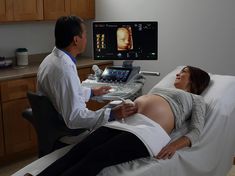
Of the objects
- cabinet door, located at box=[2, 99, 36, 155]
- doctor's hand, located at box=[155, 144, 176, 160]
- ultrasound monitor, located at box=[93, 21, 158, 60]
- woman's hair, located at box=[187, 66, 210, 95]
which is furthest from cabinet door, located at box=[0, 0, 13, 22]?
doctor's hand, located at box=[155, 144, 176, 160]

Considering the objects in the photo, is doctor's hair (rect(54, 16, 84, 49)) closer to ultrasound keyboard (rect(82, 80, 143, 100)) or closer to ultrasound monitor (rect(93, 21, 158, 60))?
ultrasound keyboard (rect(82, 80, 143, 100))

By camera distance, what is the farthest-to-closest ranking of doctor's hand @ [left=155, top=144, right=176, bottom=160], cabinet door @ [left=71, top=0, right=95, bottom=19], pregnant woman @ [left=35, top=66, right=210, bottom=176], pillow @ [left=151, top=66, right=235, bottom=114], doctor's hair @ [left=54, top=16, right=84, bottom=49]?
cabinet door @ [left=71, top=0, right=95, bottom=19] < pillow @ [left=151, top=66, right=235, bottom=114] < doctor's hair @ [left=54, top=16, right=84, bottom=49] < doctor's hand @ [left=155, top=144, right=176, bottom=160] < pregnant woman @ [left=35, top=66, right=210, bottom=176]

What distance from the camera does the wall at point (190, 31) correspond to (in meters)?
3.05

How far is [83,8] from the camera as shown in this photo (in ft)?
12.5

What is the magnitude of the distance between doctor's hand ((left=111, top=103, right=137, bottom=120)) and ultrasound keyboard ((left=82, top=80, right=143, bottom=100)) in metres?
0.17

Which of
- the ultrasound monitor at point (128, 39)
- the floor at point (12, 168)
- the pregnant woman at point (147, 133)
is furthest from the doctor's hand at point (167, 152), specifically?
the floor at point (12, 168)

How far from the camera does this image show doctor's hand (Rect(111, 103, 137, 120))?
7.20 feet

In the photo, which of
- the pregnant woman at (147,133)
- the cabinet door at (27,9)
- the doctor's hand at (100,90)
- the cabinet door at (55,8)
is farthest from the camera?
the cabinet door at (55,8)

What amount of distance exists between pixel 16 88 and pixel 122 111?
1.25 metres

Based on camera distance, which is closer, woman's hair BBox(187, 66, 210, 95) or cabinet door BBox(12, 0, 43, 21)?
woman's hair BBox(187, 66, 210, 95)

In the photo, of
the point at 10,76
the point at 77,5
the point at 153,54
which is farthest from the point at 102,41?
the point at 77,5

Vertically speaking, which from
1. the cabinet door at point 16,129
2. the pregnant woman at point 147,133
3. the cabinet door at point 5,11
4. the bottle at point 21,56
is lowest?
the cabinet door at point 16,129

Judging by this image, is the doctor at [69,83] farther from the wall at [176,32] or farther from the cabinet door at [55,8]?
the cabinet door at [55,8]

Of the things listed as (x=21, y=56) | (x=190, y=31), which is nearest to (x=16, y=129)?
(x=21, y=56)
